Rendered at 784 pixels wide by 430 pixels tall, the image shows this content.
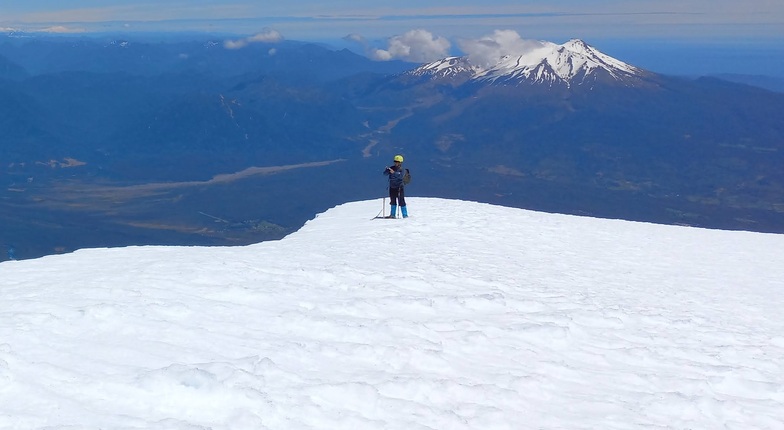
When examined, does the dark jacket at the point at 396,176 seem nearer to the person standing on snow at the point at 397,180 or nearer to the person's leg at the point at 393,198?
the person standing on snow at the point at 397,180

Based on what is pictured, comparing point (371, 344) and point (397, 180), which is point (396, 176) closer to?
point (397, 180)

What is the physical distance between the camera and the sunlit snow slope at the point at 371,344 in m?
9.06

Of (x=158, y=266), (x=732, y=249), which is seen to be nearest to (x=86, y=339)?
(x=158, y=266)

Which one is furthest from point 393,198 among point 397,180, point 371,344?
point 371,344

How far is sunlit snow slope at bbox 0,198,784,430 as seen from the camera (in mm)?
9062

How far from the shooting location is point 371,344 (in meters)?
12.0

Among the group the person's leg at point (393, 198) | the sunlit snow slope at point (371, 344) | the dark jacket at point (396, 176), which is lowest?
the sunlit snow slope at point (371, 344)

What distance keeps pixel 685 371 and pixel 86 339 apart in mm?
10465

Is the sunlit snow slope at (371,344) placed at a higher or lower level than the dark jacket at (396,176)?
lower

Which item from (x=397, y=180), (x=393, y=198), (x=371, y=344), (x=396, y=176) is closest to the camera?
(x=371, y=344)

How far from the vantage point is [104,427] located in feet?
26.2

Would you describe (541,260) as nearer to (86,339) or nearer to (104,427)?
(86,339)

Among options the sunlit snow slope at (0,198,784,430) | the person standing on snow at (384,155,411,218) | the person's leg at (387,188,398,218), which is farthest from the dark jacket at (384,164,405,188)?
the sunlit snow slope at (0,198,784,430)

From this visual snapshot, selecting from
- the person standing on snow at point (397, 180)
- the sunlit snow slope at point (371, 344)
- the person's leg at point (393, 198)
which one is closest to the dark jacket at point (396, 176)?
the person standing on snow at point (397, 180)
